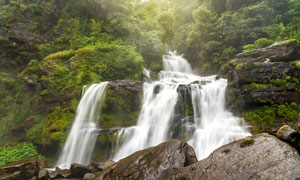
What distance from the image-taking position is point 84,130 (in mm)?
9070

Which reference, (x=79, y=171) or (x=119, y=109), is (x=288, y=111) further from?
(x=79, y=171)

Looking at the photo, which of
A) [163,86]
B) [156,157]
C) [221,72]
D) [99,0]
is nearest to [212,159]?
[156,157]

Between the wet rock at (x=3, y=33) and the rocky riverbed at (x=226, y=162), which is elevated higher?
the wet rock at (x=3, y=33)

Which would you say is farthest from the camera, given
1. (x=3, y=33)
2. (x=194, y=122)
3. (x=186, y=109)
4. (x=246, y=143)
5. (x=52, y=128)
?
(x=3, y=33)

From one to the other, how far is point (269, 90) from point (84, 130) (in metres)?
9.55

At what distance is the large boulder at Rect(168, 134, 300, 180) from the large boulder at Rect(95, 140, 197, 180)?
12.7 inches

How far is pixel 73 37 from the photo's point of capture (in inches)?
621

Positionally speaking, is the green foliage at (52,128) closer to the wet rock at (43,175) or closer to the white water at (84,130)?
the white water at (84,130)

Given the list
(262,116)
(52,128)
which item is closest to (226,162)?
(262,116)

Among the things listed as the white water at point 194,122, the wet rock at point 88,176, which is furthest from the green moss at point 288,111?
the wet rock at point 88,176

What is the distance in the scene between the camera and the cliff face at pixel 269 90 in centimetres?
743

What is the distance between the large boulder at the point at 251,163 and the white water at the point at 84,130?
256 inches

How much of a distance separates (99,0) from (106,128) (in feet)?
44.0

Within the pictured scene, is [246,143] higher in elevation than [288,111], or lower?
higher
